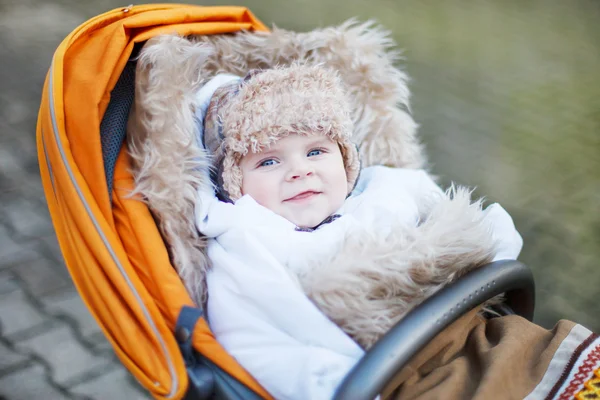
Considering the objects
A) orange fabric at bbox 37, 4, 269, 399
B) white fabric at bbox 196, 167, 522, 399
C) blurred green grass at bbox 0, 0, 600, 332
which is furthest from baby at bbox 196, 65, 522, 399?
blurred green grass at bbox 0, 0, 600, 332

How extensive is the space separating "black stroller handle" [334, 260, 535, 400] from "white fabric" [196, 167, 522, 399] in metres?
0.08

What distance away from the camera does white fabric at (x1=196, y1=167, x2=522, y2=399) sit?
1.19 m

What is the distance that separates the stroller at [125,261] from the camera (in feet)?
4.04

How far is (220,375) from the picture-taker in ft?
4.11

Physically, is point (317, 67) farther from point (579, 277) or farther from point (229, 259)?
point (579, 277)

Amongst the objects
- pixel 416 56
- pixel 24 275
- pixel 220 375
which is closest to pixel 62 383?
pixel 24 275

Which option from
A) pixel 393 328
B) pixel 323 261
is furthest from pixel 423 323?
pixel 323 261

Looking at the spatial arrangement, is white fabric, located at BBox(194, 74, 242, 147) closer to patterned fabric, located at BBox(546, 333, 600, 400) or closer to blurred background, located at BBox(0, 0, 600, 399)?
blurred background, located at BBox(0, 0, 600, 399)

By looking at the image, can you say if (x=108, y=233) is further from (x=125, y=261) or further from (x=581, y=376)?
(x=581, y=376)

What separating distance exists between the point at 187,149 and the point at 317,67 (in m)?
0.46

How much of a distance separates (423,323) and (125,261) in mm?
666

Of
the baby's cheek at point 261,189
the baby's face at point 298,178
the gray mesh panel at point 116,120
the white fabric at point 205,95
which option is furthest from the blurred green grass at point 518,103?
the gray mesh panel at point 116,120

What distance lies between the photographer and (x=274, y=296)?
1242 millimetres

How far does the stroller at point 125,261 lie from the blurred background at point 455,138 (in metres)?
0.62
